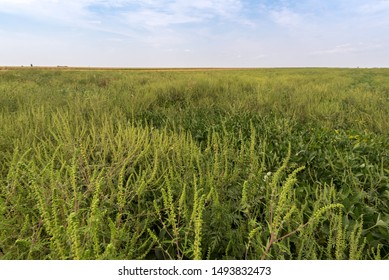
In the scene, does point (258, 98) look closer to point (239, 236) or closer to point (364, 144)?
point (364, 144)

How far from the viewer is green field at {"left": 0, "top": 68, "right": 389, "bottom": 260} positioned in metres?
1.42

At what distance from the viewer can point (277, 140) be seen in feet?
11.7

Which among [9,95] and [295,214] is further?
[9,95]

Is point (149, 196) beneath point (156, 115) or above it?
beneath

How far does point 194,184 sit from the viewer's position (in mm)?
1713

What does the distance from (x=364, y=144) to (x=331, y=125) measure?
64.8 inches

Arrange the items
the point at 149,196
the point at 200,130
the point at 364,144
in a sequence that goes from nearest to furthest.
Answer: the point at 149,196, the point at 364,144, the point at 200,130

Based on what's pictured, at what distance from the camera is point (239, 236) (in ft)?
5.49

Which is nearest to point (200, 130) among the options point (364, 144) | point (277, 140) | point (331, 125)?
point (277, 140)

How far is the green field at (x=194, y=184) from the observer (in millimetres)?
1415

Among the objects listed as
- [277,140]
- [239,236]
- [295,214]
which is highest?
[277,140]
